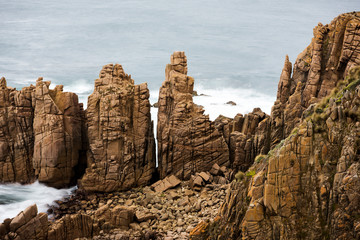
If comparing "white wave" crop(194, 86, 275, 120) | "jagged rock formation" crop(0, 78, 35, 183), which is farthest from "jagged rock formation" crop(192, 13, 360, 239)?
"white wave" crop(194, 86, 275, 120)

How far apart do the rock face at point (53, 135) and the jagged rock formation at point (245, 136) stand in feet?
54.8

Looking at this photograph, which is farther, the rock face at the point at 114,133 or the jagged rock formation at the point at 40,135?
the jagged rock formation at the point at 40,135

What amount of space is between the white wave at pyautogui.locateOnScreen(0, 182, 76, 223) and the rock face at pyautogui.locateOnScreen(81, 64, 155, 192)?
327 centimetres

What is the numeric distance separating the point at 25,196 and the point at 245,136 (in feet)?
79.6

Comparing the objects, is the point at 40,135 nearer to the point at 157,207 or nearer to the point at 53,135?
the point at 53,135

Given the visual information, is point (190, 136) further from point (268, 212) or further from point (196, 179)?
point (268, 212)

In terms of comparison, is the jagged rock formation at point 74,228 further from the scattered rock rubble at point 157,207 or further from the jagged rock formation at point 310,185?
the jagged rock formation at point 310,185

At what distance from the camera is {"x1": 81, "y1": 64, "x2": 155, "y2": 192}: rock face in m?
44.5

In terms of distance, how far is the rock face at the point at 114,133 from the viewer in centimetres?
4450

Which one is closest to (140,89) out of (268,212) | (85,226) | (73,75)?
(85,226)

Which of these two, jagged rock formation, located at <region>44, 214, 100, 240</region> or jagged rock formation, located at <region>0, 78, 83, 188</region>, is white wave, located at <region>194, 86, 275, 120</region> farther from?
jagged rock formation, located at <region>44, 214, 100, 240</region>

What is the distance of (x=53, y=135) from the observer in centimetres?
4478

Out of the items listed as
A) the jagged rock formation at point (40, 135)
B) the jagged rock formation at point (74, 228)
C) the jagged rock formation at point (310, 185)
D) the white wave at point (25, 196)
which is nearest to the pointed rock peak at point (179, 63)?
the jagged rock formation at point (40, 135)

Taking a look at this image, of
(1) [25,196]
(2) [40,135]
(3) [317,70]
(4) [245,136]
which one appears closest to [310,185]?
(3) [317,70]
